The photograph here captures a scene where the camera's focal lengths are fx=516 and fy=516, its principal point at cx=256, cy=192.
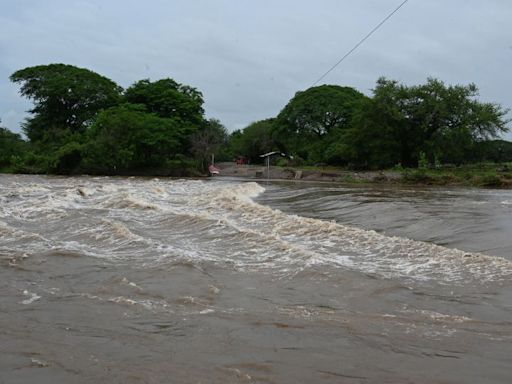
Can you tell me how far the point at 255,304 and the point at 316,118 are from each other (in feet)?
185

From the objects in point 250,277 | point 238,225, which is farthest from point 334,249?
point 238,225

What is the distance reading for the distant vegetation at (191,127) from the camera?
46.1m

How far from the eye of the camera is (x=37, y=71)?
59344mm

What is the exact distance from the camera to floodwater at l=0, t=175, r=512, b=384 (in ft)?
13.2

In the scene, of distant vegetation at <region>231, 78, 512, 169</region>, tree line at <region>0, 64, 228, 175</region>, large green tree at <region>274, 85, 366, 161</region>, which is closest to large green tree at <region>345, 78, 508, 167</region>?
distant vegetation at <region>231, 78, 512, 169</region>

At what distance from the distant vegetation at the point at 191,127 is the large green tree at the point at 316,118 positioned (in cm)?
13

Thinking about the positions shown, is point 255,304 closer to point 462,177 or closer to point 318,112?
point 462,177

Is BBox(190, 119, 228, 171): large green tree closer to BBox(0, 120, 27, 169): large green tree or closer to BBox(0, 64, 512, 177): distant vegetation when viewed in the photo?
BBox(0, 64, 512, 177): distant vegetation

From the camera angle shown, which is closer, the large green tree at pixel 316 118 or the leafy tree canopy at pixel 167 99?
the leafy tree canopy at pixel 167 99

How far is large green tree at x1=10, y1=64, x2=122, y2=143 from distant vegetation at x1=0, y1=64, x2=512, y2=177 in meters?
0.12

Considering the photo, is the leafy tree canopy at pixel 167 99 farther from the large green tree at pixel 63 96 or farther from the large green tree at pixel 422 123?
the large green tree at pixel 422 123

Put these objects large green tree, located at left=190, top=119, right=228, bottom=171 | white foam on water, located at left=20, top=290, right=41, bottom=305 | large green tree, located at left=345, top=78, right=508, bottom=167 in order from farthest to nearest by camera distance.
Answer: large green tree, located at left=190, top=119, right=228, bottom=171 → large green tree, located at left=345, top=78, right=508, bottom=167 → white foam on water, located at left=20, top=290, right=41, bottom=305

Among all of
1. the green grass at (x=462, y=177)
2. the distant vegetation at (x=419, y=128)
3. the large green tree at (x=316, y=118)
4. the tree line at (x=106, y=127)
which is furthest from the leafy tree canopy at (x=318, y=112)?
the green grass at (x=462, y=177)

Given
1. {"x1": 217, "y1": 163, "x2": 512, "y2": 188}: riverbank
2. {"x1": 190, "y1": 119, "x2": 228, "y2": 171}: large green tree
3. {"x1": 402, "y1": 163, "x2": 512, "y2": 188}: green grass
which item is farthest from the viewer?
{"x1": 190, "y1": 119, "x2": 228, "y2": 171}: large green tree
